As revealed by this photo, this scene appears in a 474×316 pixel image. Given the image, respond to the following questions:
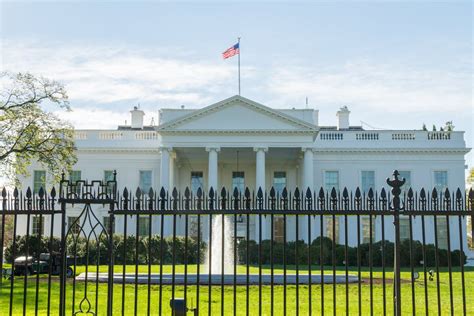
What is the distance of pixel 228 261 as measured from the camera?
26391 millimetres

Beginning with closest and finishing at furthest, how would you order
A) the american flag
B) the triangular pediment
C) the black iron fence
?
the black iron fence
the american flag
the triangular pediment

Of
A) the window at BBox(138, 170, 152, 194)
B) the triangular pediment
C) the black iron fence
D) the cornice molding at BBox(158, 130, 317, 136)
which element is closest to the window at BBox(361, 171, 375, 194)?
the black iron fence

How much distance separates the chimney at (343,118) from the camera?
4491 cm

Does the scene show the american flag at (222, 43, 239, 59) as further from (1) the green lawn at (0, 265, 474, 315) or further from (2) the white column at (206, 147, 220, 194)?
(1) the green lawn at (0, 265, 474, 315)

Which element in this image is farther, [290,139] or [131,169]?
[131,169]

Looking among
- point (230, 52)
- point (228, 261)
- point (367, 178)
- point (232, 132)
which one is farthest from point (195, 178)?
point (228, 261)

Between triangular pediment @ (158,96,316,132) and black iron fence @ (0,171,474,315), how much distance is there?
5.52 m

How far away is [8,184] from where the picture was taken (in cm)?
2470

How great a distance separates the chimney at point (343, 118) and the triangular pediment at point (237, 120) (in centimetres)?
900

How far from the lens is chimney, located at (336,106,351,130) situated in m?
44.9

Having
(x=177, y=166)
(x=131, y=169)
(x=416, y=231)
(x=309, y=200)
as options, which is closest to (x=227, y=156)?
(x=177, y=166)

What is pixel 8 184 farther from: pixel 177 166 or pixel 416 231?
pixel 416 231

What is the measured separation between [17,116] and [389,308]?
1714cm

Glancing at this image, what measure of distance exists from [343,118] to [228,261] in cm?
2174
